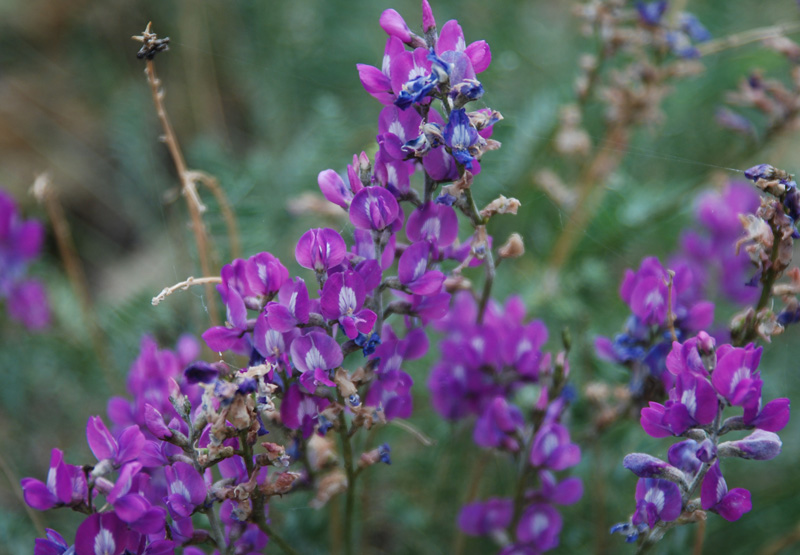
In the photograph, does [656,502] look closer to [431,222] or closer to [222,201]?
[431,222]

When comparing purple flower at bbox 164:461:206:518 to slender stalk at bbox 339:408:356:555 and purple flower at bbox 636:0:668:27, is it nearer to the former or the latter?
slender stalk at bbox 339:408:356:555

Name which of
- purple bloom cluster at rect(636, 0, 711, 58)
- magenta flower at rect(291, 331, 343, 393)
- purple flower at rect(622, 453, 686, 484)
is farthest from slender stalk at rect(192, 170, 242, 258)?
purple bloom cluster at rect(636, 0, 711, 58)

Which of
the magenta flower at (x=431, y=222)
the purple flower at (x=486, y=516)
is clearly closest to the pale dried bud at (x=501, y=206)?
the magenta flower at (x=431, y=222)

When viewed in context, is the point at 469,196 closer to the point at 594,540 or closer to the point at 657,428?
the point at 657,428

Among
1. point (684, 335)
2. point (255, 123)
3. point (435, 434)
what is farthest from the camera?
point (255, 123)

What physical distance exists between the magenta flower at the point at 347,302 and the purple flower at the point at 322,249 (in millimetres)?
27

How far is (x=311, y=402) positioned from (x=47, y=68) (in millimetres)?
2913

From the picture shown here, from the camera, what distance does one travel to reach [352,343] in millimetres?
829

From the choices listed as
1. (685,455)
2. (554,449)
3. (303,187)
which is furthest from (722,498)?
(303,187)

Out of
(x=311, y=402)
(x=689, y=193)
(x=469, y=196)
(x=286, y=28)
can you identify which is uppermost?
(x=286, y=28)

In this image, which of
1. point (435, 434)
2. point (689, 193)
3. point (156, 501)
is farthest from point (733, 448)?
point (689, 193)

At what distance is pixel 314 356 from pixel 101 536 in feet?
0.90

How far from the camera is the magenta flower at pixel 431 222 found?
87 centimetres

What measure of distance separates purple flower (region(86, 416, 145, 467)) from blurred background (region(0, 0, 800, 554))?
0.38 meters
